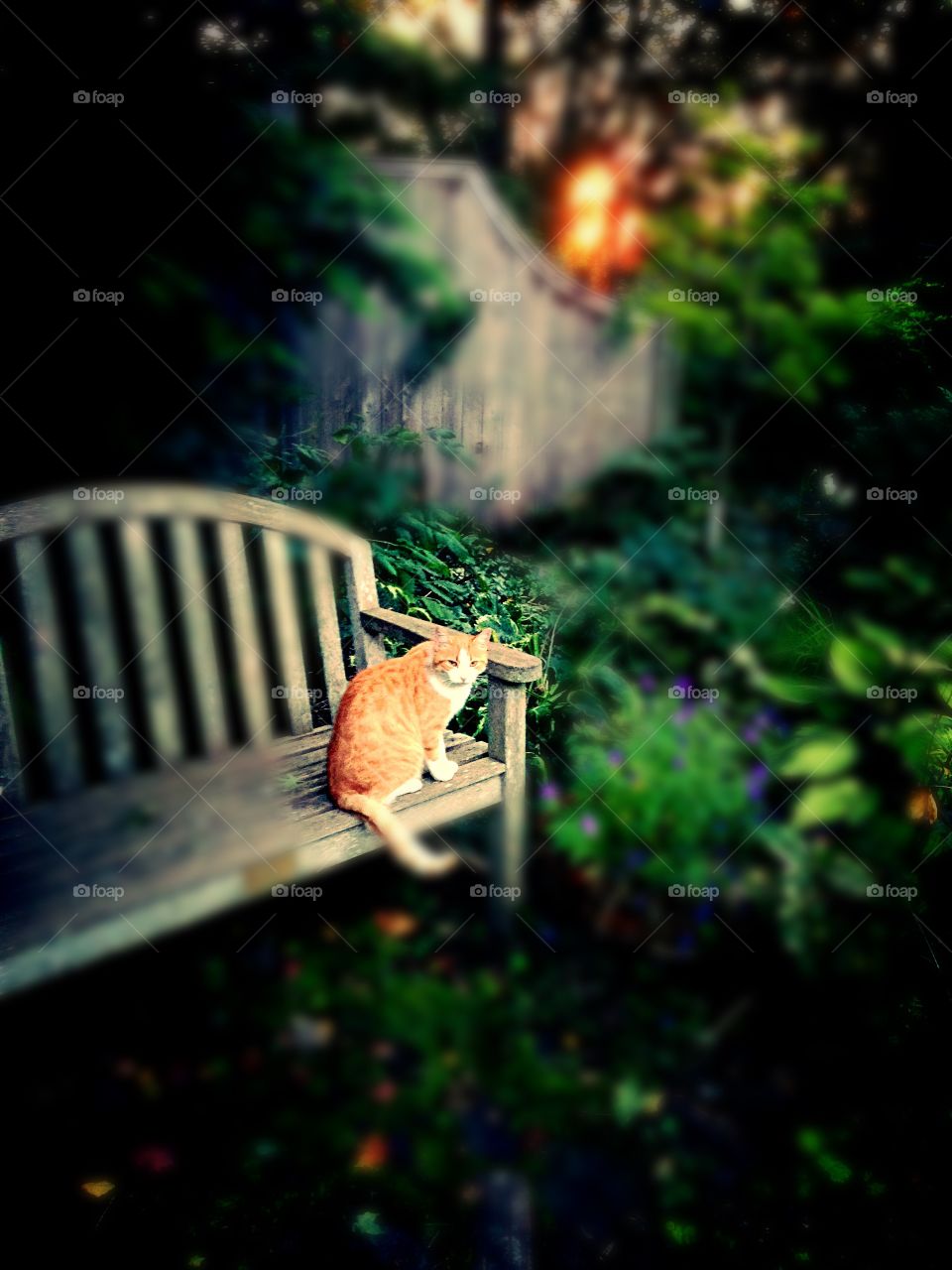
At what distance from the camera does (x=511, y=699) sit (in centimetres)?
183

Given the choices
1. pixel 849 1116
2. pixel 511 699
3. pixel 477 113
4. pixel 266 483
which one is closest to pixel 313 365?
pixel 266 483

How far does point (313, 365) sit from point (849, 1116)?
2.15 m

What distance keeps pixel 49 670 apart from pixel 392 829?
83 cm

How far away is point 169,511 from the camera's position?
1661 mm

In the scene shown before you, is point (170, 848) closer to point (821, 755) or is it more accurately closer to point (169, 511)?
point (169, 511)

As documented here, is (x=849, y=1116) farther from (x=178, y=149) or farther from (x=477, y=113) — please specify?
(x=178, y=149)

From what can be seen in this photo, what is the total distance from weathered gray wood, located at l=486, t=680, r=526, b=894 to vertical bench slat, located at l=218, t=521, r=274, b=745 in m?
0.58

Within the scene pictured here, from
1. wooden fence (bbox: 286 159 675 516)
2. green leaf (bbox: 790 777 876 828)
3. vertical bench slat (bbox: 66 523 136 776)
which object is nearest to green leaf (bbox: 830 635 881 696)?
green leaf (bbox: 790 777 876 828)

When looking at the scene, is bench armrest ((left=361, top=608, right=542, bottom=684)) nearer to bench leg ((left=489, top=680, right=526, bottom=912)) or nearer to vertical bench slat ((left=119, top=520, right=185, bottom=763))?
bench leg ((left=489, top=680, right=526, bottom=912))

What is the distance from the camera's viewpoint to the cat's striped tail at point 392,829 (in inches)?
63.9

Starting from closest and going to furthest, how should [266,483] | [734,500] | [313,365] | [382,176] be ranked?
[382,176], [313,365], [266,483], [734,500]

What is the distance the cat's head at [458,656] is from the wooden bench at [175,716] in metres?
0.08

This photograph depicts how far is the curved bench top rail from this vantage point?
1510mm

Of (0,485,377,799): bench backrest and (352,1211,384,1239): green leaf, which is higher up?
(0,485,377,799): bench backrest
